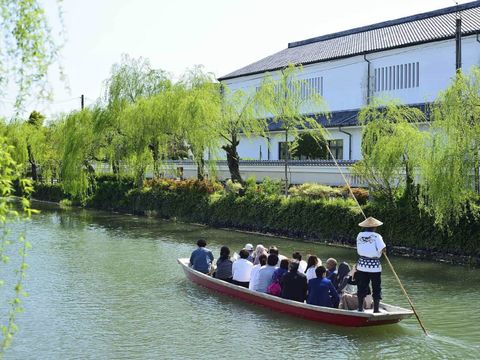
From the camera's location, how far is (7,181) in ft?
15.4

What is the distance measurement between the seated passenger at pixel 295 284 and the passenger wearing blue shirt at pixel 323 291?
1.52 feet

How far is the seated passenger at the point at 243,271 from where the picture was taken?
521 inches

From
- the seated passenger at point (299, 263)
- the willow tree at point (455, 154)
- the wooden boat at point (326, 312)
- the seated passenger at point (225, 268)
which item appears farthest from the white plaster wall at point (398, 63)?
the wooden boat at point (326, 312)

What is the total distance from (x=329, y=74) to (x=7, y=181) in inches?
1310

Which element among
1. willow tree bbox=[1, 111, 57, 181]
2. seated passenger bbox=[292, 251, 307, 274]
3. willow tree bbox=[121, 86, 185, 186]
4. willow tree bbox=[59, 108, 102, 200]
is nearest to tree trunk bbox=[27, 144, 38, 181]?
willow tree bbox=[1, 111, 57, 181]

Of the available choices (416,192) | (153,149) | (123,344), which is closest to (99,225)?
(153,149)

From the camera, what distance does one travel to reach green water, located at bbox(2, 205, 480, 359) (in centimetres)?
996

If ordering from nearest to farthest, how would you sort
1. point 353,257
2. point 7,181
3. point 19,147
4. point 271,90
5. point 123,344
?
point 7,181
point 123,344
point 353,257
point 271,90
point 19,147

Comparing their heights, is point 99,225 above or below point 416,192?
below

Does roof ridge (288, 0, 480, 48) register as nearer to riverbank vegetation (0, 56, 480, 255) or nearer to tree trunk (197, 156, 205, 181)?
riverbank vegetation (0, 56, 480, 255)

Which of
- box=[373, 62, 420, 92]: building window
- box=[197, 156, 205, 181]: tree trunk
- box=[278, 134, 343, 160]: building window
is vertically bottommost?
box=[197, 156, 205, 181]: tree trunk

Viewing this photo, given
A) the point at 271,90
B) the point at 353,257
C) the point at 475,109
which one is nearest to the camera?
the point at 475,109

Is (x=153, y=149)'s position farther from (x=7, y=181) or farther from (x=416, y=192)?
(x=7, y=181)

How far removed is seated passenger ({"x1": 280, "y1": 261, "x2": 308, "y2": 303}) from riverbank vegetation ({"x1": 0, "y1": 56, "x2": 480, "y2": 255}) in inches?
192
